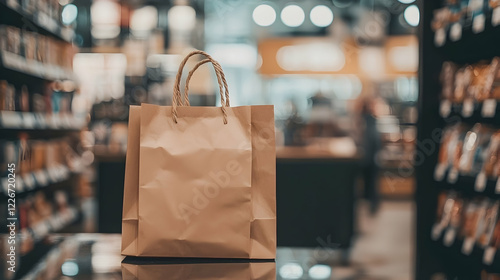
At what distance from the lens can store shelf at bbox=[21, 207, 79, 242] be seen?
4.35 metres

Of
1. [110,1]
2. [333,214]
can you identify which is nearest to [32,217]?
[333,214]

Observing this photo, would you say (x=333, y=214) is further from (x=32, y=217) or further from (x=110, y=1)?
(x=110, y=1)

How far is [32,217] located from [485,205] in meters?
3.10

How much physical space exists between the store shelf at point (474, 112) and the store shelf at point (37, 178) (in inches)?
104

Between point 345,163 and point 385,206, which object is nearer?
point 345,163

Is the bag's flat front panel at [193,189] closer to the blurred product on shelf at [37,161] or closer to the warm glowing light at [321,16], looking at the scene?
the blurred product on shelf at [37,161]

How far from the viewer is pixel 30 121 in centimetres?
429

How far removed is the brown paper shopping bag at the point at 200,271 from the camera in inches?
42.6

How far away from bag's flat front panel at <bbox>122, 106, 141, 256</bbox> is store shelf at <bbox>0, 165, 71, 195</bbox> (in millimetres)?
2544

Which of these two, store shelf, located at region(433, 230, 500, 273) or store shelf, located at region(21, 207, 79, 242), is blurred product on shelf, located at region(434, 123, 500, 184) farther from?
store shelf, located at region(21, 207, 79, 242)

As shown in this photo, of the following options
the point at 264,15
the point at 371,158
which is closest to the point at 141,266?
the point at 371,158

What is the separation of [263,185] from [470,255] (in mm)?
2466

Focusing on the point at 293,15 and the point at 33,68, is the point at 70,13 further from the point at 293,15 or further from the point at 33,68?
the point at 33,68

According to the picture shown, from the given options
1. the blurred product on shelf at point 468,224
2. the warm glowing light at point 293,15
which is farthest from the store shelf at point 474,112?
the warm glowing light at point 293,15
